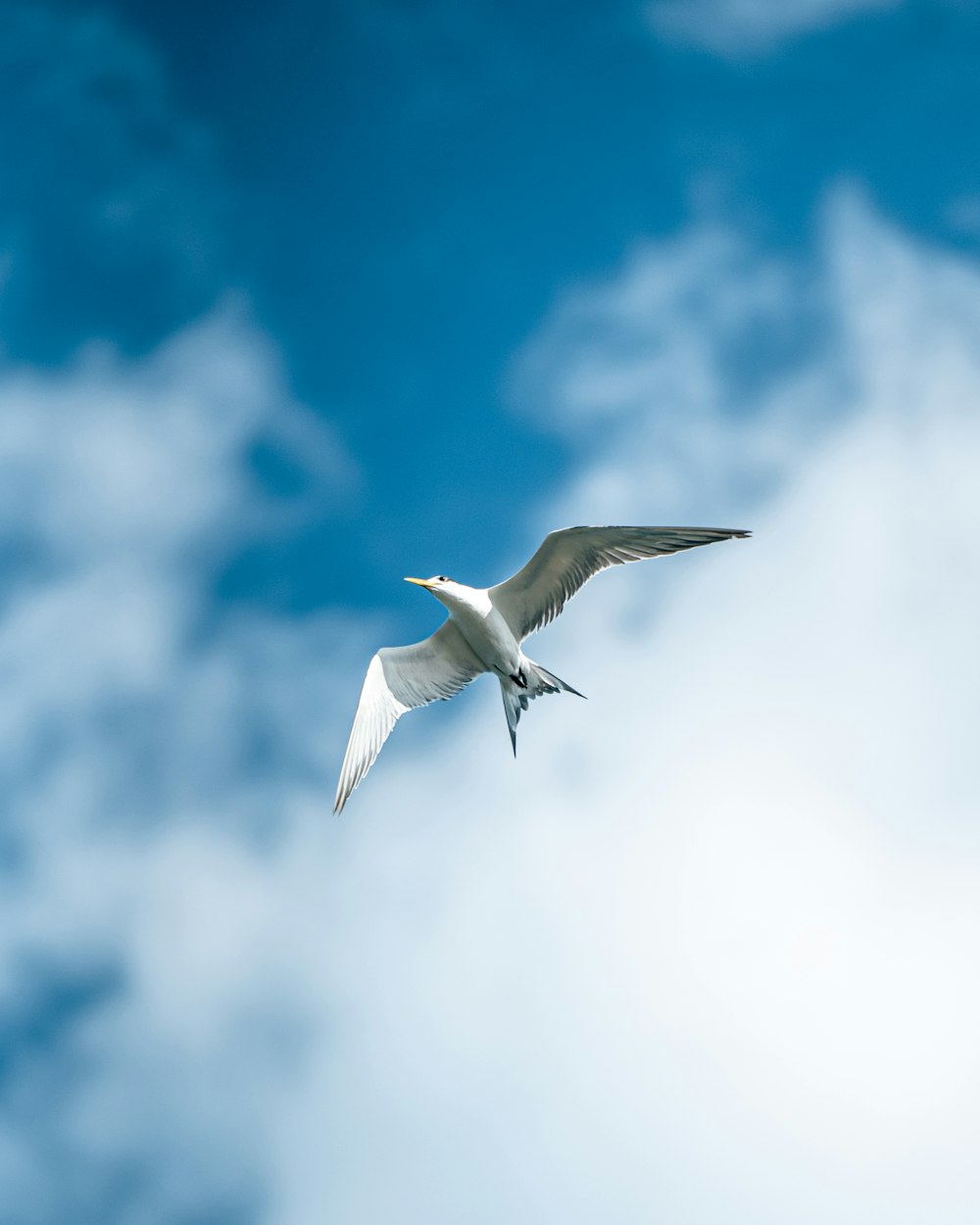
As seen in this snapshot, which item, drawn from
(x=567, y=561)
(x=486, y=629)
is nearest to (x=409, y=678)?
(x=486, y=629)

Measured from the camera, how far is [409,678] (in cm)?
1582

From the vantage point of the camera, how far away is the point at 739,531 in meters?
13.5

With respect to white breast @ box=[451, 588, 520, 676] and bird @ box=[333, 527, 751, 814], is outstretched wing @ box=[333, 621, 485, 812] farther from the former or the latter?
white breast @ box=[451, 588, 520, 676]

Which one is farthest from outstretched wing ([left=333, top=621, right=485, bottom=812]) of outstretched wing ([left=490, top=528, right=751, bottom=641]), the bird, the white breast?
outstretched wing ([left=490, top=528, right=751, bottom=641])

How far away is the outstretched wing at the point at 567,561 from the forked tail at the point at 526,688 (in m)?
0.49

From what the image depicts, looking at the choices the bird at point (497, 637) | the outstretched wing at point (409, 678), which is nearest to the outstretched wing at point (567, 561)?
the bird at point (497, 637)

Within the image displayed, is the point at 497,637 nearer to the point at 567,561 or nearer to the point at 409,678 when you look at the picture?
the point at 567,561

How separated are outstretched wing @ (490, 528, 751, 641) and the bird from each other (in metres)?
0.01

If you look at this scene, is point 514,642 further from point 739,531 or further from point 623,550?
point 739,531

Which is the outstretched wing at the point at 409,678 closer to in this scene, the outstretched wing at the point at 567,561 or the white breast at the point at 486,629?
the white breast at the point at 486,629

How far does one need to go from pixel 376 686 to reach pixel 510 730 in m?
1.94

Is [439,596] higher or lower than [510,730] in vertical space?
higher

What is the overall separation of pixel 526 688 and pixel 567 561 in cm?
182

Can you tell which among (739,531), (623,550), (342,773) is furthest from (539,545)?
(342,773)
